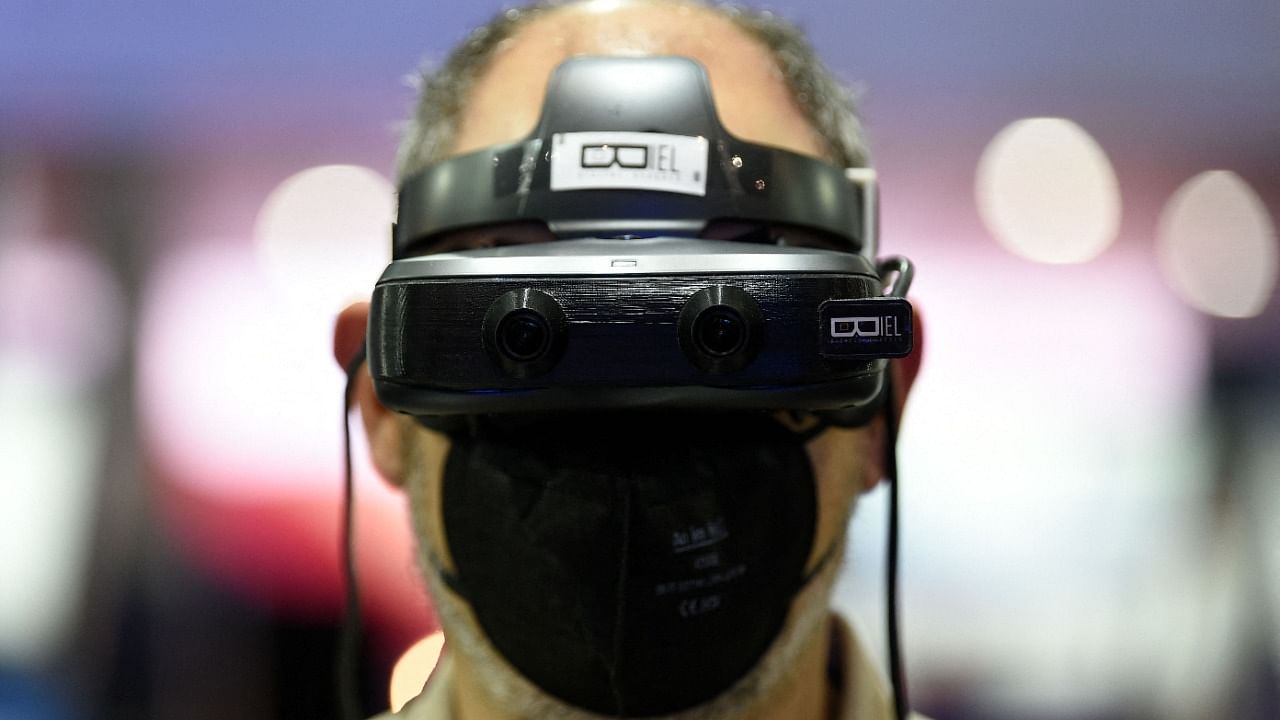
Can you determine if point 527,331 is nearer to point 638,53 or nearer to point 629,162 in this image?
point 629,162

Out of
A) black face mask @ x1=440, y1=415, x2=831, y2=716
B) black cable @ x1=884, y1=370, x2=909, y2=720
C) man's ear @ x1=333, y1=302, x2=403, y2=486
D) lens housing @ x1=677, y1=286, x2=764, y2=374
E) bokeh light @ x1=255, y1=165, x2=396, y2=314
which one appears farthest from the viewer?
bokeh light @ x1=255, y1=165, x2=396, y2=314

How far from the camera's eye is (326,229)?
109 inches

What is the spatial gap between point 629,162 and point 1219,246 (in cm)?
286

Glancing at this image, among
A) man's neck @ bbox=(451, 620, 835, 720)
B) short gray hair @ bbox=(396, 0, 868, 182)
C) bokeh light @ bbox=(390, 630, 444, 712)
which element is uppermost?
short gray hair @ bbox=(396, 0, 868, 182)

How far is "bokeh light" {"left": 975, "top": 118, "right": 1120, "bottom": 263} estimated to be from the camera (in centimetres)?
279

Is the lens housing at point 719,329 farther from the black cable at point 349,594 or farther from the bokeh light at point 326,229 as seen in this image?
the bokeh light at point 326,229

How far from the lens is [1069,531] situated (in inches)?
115

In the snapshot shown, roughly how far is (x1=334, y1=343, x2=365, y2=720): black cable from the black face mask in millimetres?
164

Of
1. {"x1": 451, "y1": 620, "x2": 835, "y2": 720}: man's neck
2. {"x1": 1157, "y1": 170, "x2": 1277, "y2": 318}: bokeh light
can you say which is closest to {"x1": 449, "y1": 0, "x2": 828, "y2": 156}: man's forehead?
{"x1": 451, "y1": 620, "x2": 835, "y2": 720}: man's neck

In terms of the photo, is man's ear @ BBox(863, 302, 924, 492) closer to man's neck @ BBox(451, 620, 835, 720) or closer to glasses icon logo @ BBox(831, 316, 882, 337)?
man's neck @ BBox(451, 620, 835, 720)

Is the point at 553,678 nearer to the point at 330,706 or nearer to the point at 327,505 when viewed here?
the point at 330,706

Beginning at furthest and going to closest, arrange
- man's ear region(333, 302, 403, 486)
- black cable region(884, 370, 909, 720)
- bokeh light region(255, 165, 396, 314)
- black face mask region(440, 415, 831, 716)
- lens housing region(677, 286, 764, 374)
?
bokeh light region(255, 165, 396, 314), man's ear region(333, 302, 403, 486), black cable region(884, 370, 909, 720), black face mask region(440, 415, 831, 716), lens housing region(677, 286, 764, 374)

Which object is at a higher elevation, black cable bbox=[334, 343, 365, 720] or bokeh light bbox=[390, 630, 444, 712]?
black cable bbox=[334, 343, 365, 720]

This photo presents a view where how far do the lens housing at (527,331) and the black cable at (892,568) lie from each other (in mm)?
375
